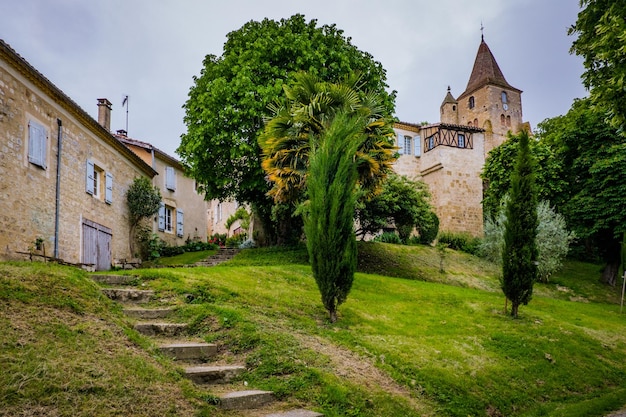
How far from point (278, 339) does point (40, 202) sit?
9.99 meters

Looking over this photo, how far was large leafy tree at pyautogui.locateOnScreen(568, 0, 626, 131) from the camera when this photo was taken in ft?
27.6

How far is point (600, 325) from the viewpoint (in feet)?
47.4

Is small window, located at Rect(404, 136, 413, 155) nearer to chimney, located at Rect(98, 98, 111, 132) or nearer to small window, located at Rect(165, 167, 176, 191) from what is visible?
small window, located at Rect(165, 167, 176, 191)

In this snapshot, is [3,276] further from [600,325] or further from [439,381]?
[600,325]

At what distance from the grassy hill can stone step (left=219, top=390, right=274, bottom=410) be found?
192 mm

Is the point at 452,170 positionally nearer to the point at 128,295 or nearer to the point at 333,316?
the point at 333,316

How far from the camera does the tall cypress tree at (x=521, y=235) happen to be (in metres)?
12.7

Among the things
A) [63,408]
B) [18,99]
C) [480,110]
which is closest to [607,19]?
[63,408]

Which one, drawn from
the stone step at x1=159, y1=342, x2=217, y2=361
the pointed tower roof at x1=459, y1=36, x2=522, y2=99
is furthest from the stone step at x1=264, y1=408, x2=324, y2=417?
the pointed tower roof at x1=459, y1=36, x2=522, y2=99

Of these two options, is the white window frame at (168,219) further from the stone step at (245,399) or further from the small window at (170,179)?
the stone step at (245,399)

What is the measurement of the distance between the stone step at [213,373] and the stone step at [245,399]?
19.4 inches

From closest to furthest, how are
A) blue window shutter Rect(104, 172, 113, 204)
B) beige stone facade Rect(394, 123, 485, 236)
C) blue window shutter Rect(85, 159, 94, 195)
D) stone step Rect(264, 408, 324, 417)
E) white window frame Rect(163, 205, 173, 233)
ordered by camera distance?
stone step Rect(264, 408, 324, 417)
blue window shutter Rect(85, 159, 94, 195)
blue window shutter Rect(104, 172, 113, 204)
white window frame Rect(163, 205, 173, 233)
beige stone facade Rect(394, 123, 485, 236)

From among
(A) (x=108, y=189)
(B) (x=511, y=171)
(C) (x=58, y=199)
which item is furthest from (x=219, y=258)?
(B) (x=511, y=171)

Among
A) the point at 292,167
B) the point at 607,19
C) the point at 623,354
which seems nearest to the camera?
the point at 607,19
